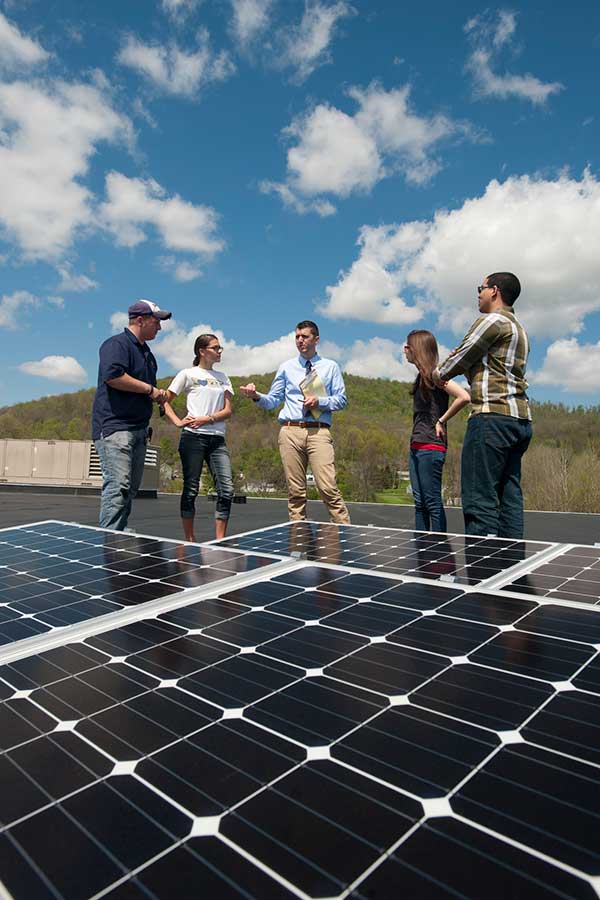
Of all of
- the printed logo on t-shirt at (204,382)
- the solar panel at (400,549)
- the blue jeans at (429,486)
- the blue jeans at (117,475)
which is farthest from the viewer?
the printed logo on t-shirt at (204,382)

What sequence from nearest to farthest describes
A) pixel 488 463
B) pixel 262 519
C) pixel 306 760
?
pixel 306 760
pixel 488 463
pixel 262 519

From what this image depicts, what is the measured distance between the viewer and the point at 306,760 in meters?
1.14

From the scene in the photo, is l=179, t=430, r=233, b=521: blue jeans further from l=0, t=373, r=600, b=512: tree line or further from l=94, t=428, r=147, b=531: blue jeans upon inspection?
l=0, t=373, r=600, b=512: tree line

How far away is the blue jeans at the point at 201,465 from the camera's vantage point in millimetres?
5754

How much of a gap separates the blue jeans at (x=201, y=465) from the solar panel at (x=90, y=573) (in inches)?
78.0

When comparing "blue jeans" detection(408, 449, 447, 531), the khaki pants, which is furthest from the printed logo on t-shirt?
"blue jeans" detection(408, 449, 447, 531)

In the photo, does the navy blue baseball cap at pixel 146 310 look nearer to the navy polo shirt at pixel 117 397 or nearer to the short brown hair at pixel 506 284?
the navy polo shirt at pixel 117 397

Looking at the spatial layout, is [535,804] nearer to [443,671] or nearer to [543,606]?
[443,671]

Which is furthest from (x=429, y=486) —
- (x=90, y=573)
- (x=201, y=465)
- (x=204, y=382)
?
(x=90, y=573)

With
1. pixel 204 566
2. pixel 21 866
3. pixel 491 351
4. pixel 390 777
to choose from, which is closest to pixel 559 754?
pixel 390 777

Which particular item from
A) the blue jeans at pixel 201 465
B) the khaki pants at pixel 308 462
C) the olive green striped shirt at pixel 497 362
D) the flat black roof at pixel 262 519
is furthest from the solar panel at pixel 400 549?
the flat black roof at pixel 262 519

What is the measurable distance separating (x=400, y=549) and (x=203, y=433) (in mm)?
2964

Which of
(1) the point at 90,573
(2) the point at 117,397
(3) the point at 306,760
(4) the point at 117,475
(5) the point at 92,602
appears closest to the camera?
(3) the point at 306,760

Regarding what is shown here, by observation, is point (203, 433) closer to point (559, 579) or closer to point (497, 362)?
point (497, 362)
